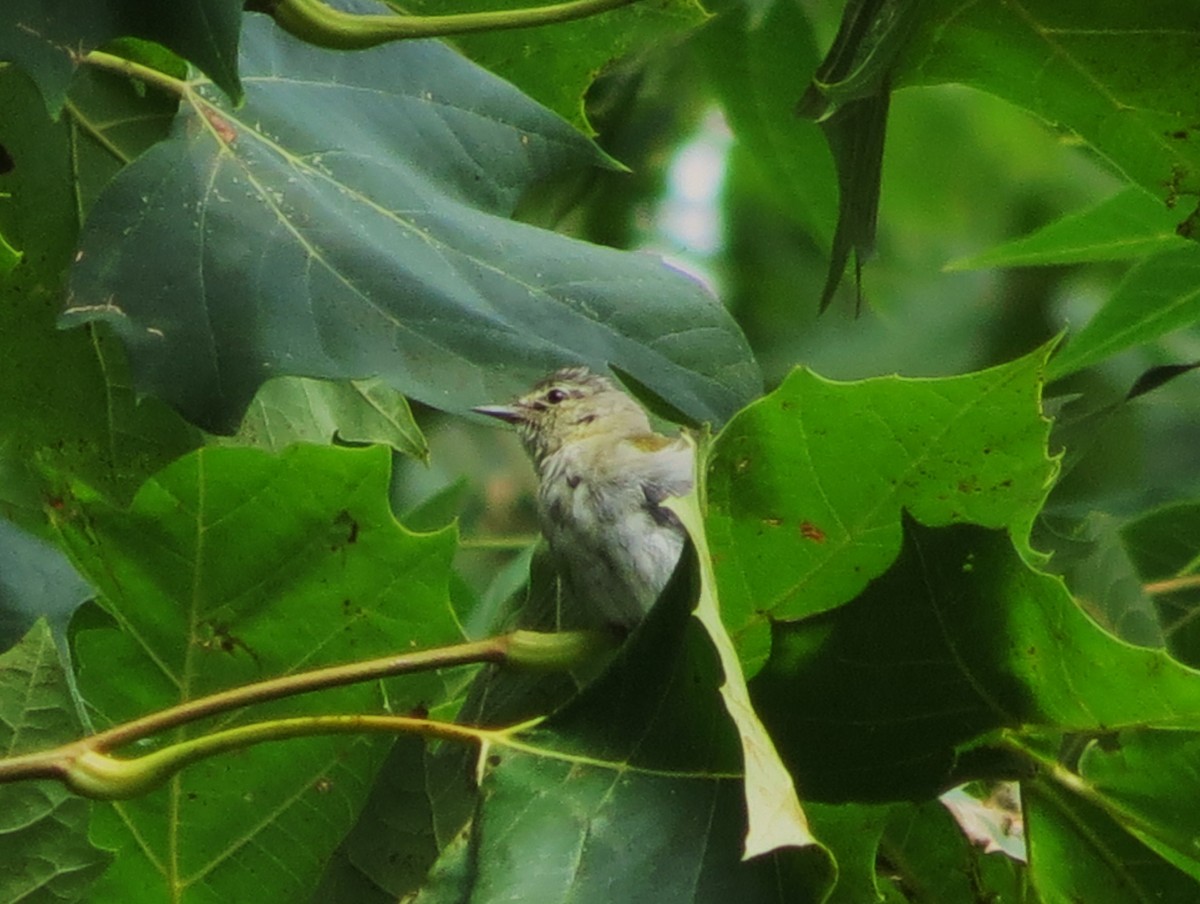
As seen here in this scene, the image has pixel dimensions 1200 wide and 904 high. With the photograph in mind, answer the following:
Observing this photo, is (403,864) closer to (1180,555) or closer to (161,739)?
(161,739)

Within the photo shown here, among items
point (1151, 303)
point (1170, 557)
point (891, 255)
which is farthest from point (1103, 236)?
point (891, 255)

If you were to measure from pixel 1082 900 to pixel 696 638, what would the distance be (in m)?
0.47

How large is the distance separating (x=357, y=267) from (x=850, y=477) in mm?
671

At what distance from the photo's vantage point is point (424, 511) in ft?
10.4

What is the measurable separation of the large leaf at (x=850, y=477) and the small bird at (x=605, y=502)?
1.61 feet

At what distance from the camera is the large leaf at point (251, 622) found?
1.99m

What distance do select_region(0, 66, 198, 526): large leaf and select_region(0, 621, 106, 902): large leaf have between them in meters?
0.40

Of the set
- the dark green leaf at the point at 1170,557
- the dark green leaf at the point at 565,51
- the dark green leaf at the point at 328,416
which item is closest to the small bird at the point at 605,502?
the dark green leaf at the point at 328,416

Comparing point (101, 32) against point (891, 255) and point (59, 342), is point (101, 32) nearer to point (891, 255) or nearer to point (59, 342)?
point (59, 342)

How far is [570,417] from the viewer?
11.1 ft

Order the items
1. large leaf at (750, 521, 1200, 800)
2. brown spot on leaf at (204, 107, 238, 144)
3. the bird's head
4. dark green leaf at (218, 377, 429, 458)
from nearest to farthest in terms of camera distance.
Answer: large leaf at (750, 521, 1200, 800) < brown spot on leaf at (204, 107, 238, 144) < dark green leaf at (218, 377, 429, 458) < the bird's head

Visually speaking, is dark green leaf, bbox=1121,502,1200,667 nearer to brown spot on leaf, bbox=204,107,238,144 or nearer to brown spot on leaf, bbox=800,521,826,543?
brown spot on leaf, bbox=800,521,826,543

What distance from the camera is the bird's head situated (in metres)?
3.25

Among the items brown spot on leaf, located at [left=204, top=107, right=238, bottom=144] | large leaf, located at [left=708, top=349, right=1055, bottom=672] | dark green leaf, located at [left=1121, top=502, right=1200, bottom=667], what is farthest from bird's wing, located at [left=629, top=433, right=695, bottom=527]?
large leaf, located at [left=708, top=349, right=1055, bottom=672]
